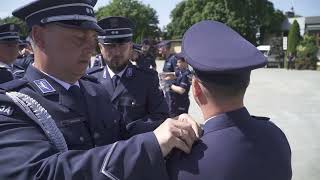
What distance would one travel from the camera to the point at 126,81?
451 centimetres

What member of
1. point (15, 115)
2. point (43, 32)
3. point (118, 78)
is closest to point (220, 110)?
point (15, 115)

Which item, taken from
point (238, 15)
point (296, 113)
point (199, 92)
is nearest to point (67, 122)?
point (199, 92)

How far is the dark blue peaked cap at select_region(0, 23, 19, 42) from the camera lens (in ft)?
22.1

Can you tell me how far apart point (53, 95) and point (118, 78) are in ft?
7.78

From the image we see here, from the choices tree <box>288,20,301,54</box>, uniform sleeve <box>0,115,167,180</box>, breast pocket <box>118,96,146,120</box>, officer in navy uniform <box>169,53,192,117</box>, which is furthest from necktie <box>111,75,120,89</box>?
tree <box>288,20,301,54</box>

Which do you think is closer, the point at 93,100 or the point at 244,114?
the point at 244,114

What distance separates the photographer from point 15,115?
5.97ft

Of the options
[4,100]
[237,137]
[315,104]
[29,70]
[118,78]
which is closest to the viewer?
[237,137]

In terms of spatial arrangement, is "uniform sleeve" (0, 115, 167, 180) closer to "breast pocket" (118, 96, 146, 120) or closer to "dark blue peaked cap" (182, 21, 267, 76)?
"dark blue peaked cap" (182, 21, 267, 76)

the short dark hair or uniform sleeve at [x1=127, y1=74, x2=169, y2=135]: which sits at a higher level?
the short dark hair

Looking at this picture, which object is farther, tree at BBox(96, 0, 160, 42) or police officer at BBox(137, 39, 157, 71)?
tree at BBox(96, 0, 160, 42)

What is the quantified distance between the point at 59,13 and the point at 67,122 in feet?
1.78

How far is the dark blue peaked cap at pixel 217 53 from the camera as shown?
171cm

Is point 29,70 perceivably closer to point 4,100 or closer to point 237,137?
point 4,100
